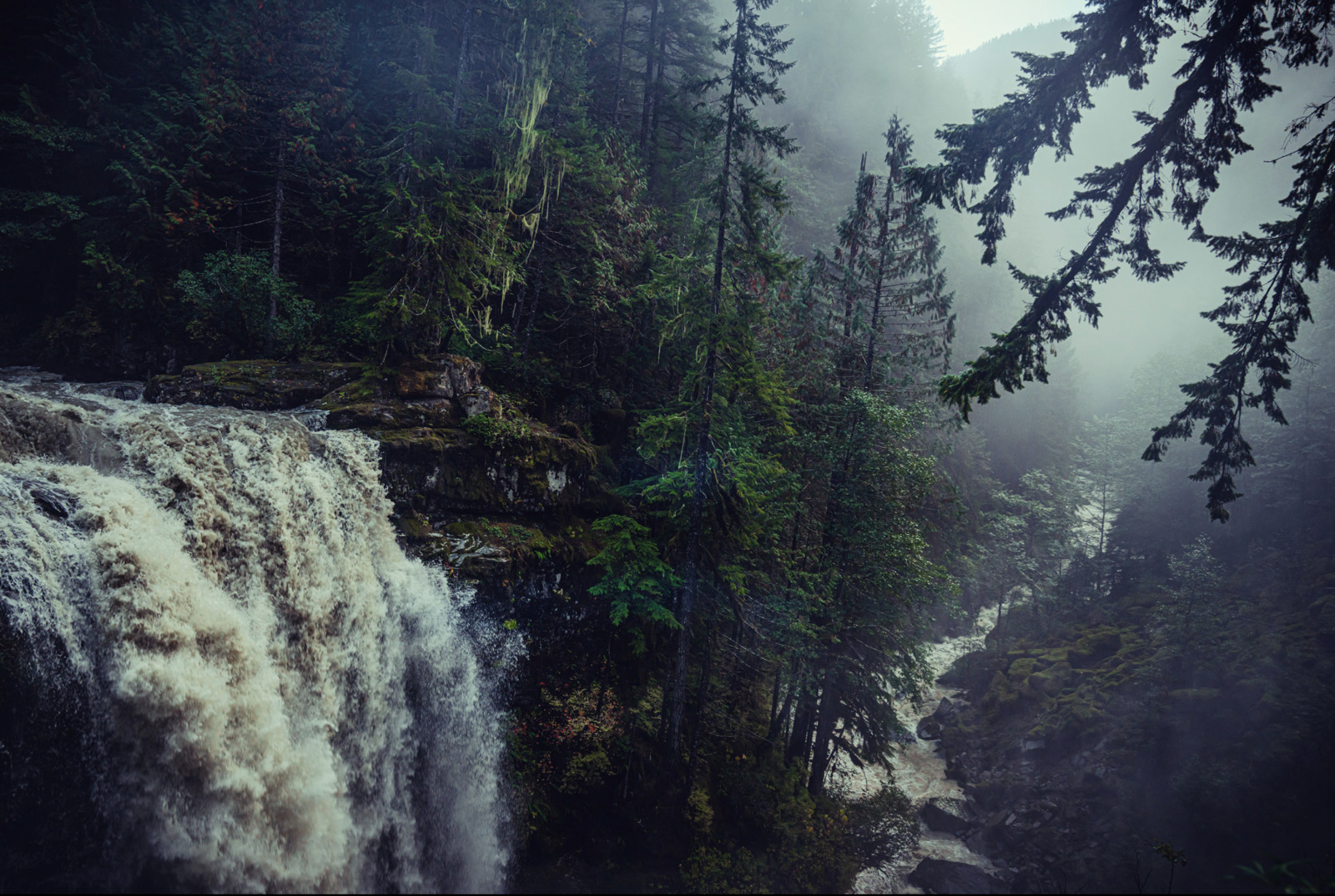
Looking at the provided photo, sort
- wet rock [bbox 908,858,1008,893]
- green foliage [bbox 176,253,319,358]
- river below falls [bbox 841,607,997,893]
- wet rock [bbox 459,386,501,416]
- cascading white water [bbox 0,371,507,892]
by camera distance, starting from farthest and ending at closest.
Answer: green foliage [bbox 176,253,319,358] → wet rock [bbox 459,386,501,416] → river below falls [bbox 841,607,997,893] → wet rock [bbox 908,858,1008,893] → cascading white water [bbox 0,371,507,892]

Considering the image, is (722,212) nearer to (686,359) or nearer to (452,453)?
(686,359)

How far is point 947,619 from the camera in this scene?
102 ft

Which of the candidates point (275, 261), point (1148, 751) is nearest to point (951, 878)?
point (1148, 751)

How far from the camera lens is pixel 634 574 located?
11906 mm

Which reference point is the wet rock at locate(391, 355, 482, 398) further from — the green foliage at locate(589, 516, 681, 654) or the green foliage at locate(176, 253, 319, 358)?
the green foliage at locate(589, 516, 681, 654)

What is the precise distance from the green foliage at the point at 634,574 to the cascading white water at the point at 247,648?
10.5 feet

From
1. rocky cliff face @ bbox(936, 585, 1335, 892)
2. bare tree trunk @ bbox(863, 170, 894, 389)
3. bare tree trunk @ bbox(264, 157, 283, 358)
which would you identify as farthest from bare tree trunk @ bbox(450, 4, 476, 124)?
rocky cliff face @ bbox(936, 585, 1335, 892)

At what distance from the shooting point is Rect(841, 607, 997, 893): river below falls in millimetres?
12727

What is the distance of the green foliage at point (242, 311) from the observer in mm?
14078

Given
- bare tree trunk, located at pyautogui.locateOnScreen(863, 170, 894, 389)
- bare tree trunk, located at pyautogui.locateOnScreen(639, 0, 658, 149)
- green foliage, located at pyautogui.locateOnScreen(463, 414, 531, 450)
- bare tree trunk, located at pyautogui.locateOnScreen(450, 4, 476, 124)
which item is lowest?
green foliage, located at pyautogui.locateOnScreen(463, 414, 531, 450)

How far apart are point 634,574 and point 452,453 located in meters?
5.07

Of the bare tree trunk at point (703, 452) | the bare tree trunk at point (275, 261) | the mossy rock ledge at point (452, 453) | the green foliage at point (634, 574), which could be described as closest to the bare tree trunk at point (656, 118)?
the bare tree trunk at point (703, 452)

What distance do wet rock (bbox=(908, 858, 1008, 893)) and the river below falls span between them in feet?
0.99

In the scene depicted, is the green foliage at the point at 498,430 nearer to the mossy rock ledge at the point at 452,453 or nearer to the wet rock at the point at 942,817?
the mossy rock ledge at the point at 452,453
